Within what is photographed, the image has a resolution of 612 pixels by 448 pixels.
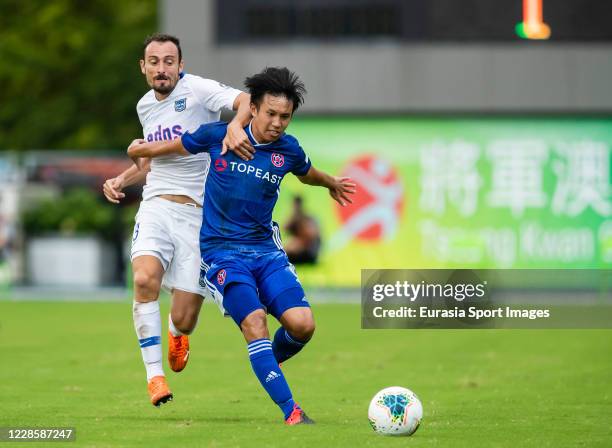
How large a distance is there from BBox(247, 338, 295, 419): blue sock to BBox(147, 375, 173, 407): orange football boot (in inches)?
37.5

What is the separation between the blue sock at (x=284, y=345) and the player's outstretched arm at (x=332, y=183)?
1.03 meters

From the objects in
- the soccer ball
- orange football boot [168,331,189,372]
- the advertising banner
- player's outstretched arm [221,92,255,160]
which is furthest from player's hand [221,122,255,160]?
the advertising banner

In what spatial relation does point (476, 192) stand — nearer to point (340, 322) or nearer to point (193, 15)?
Result: point (193, 15)

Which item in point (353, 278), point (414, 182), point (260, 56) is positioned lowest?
point (353, 278)

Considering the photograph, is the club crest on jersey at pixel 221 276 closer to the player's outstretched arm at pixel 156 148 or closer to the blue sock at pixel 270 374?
the blue sock at pixel 270 374

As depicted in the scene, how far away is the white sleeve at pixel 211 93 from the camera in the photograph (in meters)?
10.9

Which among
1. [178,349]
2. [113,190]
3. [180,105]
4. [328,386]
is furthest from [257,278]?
[328,386]

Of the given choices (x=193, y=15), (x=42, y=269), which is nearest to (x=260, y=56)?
(x=193, y=15)

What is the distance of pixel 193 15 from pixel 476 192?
7087 mm

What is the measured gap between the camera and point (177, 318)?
11.3m

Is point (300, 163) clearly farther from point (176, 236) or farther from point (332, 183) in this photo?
point (176, 236)

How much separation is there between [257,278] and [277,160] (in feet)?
2.68

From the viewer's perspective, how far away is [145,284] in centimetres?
1057

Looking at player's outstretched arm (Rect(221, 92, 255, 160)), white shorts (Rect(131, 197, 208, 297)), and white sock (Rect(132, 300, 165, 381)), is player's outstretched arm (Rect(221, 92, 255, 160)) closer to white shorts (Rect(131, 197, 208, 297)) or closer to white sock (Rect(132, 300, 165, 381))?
white shorts (Rect(131, 197, 208, 297))
